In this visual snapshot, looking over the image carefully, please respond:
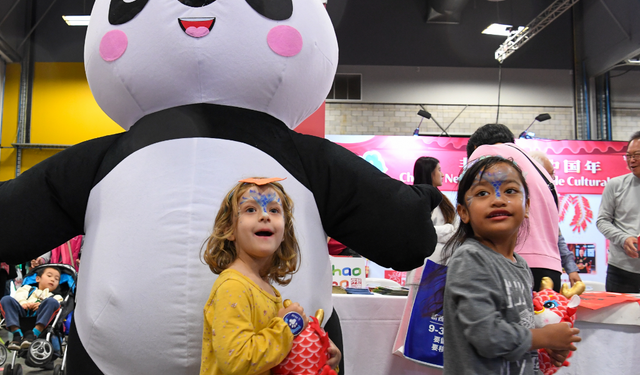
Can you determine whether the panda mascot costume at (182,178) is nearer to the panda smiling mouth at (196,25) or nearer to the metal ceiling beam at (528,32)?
the panda smiling mouth at (196,25)

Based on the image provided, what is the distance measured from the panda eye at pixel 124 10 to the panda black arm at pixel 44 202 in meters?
0.42

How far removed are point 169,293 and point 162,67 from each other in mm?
688

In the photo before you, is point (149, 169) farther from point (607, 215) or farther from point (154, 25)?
point (607, 215)

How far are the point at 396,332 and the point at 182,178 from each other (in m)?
1.46

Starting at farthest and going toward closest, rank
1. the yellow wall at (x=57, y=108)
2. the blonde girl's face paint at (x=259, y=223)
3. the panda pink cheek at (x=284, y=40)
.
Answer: the yellow wall at (x=57, y=108) < the panda pink cheek at (x=284, y=40) < the blonde girl's face paint at (x=259, y=223)

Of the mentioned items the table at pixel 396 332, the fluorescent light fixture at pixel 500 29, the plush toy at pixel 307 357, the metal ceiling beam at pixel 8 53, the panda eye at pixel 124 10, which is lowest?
the table at pixel 396 332

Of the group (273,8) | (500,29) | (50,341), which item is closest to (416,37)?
(500,29)

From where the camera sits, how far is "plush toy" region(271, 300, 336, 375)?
1.17 metres

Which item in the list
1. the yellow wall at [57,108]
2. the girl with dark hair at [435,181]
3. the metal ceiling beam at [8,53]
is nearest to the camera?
the girl with dark hair at [435,181]

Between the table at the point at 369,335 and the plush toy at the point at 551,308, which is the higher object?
the plush toy at the point at 551,308

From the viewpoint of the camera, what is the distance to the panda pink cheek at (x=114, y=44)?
1.62 metres

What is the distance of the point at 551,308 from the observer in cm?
153

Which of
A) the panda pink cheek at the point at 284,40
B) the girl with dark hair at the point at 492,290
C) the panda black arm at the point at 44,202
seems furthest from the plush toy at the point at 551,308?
the panda black arm at the point at 44,202

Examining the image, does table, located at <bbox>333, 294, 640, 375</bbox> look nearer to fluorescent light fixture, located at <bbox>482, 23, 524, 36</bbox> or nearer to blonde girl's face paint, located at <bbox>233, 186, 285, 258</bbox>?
blonde girl's face paint, located at <bbox>233, 186, 285, 258</bbox>
